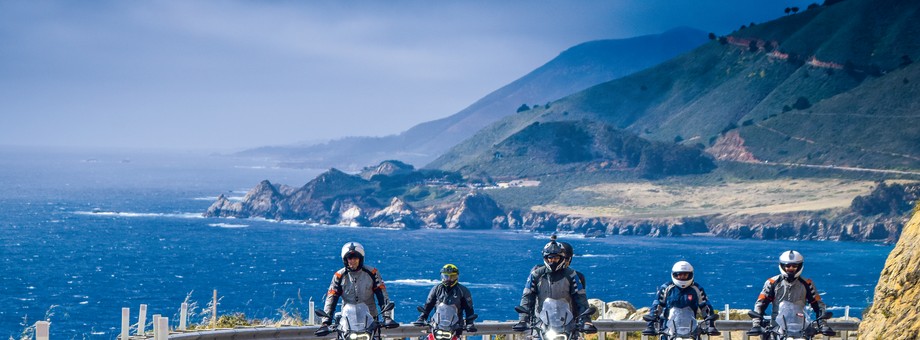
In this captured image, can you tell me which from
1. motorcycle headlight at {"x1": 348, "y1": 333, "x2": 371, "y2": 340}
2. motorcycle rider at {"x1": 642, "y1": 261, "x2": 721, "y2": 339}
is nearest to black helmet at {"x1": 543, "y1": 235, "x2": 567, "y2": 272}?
motorcycle rider at {"x1": 642, "y1": 261, "x2": 721, "y2": 339}

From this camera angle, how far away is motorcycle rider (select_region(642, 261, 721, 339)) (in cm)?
2498

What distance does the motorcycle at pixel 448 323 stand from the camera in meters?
25.2

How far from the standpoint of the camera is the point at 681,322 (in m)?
24.8

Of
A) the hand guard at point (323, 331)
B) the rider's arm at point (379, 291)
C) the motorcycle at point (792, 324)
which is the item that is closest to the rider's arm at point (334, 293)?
the hand guard at point (323, 331)

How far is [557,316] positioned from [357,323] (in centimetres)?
362

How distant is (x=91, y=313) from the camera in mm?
134000

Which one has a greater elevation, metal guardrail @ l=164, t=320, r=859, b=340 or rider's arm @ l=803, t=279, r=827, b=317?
rider's arm @ l=803, t=279, r=827, b=317

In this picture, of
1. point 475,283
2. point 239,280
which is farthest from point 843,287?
point 239,280

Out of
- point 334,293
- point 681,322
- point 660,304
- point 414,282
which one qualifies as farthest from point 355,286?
point 414,282

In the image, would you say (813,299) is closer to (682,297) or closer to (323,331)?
(682,297)

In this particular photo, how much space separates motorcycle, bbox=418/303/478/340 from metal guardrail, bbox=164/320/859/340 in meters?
1.49

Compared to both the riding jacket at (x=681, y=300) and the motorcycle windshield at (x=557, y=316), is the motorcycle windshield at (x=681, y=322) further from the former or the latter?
the motorcycle windshield at (x=557, y=316)

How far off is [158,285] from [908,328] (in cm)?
14789

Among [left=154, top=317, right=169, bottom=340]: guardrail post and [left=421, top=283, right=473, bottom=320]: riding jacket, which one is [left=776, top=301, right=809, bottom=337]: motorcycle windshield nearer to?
[left=421, top=283, right=473, bottom=320]: riding jacket
